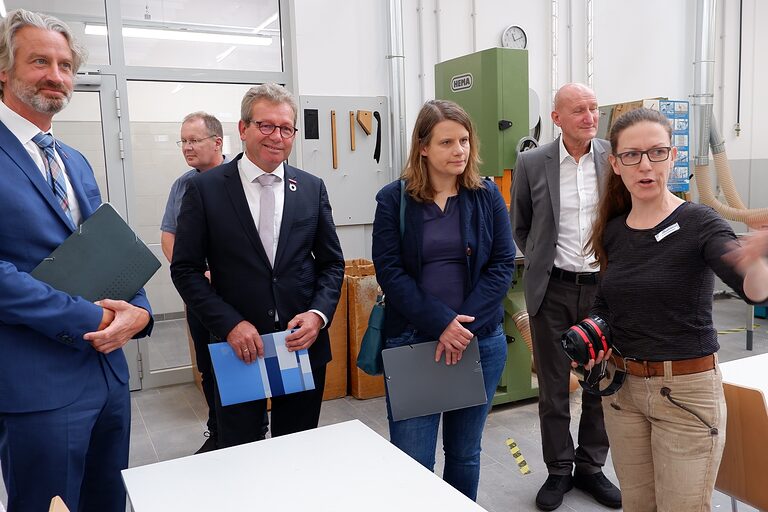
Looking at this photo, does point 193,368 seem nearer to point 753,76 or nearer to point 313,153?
point 313,153

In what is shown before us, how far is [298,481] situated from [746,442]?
4.52 feet

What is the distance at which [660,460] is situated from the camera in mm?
1683

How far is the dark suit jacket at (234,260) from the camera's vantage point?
6.56 ft

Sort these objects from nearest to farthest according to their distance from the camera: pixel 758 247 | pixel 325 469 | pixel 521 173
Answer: pixel 758 247
pixel 325 469
pixel 521 173

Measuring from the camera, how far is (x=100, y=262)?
1.65 meters

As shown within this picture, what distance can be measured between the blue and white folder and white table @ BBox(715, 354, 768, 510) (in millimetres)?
1310

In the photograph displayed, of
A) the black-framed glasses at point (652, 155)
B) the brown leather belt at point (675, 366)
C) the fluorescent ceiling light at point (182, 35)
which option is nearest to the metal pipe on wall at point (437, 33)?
the fluorescent ceiling light at point (182, 35)

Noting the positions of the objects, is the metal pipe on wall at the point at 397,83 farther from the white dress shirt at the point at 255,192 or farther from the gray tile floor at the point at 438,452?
the white dress shirt at the point at 255,192

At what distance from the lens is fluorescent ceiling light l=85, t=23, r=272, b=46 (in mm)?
4176

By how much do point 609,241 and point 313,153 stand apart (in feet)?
10.4

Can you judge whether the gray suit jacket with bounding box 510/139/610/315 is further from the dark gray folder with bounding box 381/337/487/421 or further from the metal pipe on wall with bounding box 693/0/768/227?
the metal pipe on wall with bounding box 693/0/768/227

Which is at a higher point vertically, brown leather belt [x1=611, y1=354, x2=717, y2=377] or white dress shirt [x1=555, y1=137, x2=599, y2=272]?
white dress shirt [x1=555, y1=137, x2=599, y2=272]

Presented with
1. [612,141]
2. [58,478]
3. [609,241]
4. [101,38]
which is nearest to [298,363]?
[58,478]

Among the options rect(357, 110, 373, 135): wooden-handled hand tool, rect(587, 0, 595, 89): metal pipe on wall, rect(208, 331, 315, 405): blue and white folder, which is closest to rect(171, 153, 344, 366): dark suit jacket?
rect(208, 331, 315, 405): blue and white folder
